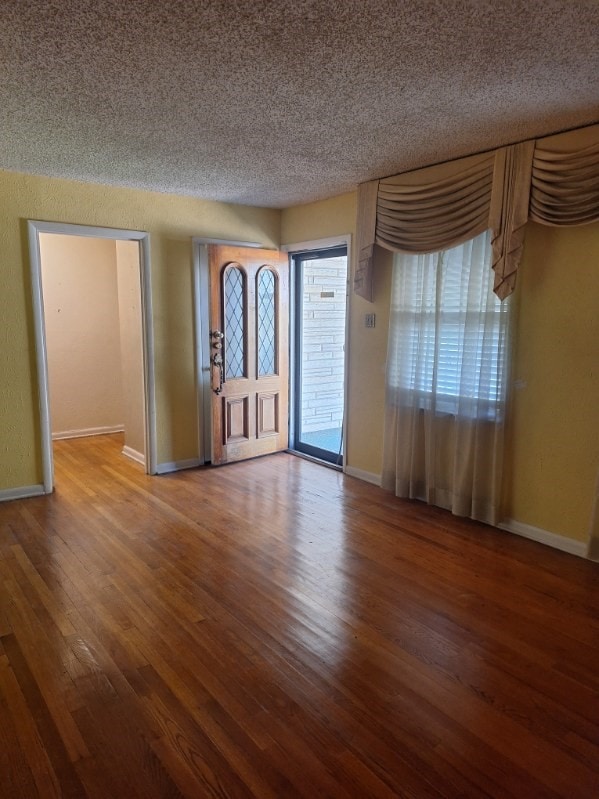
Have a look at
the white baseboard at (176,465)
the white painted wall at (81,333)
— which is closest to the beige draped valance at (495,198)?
the white baseboard at (176,465)

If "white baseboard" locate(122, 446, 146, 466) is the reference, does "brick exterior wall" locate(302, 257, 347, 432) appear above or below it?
above

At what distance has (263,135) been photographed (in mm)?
2967

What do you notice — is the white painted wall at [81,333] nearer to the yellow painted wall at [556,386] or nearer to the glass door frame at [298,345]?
the glass door frame at [298,345]

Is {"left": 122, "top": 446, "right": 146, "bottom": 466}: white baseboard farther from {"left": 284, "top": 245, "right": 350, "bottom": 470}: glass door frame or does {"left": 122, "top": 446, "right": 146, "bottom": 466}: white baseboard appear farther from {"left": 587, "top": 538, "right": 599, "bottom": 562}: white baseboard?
{"left": 587, "top": 538, "right": 599, "bottom": 562}: white baseboard

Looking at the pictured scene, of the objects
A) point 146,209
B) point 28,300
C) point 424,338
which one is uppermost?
point 146,209

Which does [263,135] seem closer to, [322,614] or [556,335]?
[556,335]

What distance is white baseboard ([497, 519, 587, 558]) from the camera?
122 inches

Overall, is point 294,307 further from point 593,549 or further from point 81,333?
point 593,549

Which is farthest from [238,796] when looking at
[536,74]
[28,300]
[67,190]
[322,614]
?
[67,190]

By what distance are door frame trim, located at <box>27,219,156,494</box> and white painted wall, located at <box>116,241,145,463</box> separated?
207 millimetres

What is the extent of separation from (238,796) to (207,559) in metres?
1.55

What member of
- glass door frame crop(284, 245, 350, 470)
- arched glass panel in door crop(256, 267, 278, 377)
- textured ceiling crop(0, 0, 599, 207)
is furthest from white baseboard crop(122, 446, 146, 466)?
textured ceiling crop(0, 0, 599, 207)

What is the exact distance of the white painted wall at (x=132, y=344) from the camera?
4723 millimetres

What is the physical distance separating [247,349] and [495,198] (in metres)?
2.52
